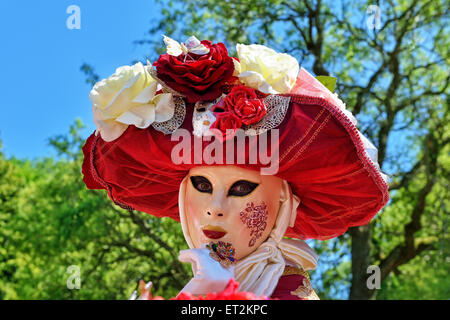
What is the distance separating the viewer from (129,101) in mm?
2713

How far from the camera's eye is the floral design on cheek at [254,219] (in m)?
2.77

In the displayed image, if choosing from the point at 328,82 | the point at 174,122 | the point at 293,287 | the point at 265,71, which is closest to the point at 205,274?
the point at 293,287

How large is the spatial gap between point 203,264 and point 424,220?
27.3 feet

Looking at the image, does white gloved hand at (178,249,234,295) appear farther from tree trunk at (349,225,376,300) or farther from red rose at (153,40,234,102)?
tree trunk at (349,225,376,300)

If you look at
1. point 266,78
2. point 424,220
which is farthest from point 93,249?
point 266,78

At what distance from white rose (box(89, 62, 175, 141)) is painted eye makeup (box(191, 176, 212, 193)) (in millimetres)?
346

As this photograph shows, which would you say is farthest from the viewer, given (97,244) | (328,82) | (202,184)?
(97,244)

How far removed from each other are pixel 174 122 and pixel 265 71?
482 millimetres

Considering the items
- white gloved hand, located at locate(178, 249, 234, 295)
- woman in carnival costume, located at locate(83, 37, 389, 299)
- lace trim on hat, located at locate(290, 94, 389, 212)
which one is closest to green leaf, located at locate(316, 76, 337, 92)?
woman in carnival costume, located at locate(83, 37, 389, 299)

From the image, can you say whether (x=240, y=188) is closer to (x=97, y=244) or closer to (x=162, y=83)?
(x=162, y=83)

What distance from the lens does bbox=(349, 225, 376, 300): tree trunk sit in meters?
8.35

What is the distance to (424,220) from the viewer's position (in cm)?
1003

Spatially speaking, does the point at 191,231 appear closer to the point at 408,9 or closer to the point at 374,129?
the point at 374,129

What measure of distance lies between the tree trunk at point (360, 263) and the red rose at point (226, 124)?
6.35m
